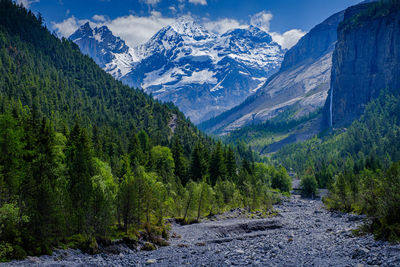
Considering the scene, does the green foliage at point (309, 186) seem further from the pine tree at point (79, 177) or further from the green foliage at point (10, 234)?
the green foliage at point (10, 234)

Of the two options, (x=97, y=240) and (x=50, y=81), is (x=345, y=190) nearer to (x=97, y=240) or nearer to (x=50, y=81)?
(x=97, y=240)

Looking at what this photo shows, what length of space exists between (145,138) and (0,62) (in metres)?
87.9

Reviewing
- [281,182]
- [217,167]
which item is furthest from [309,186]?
[217,167]

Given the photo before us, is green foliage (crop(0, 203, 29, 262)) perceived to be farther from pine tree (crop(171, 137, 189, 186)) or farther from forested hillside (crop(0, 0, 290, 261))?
pine tree (crop(171, 137, 189, 186))

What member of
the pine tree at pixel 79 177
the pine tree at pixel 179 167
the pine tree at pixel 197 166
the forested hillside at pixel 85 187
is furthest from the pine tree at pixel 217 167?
the pine tree at pixel 79 177

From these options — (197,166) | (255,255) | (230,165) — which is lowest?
(255,255)

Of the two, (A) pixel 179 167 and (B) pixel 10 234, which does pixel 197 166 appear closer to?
(A) pixel 179 167

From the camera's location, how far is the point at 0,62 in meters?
149

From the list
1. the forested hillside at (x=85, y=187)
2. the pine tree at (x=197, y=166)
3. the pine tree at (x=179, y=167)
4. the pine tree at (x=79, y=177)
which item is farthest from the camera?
the pine tree at (x=179, y=167)

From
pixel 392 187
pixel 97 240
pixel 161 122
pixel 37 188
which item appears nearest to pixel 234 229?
pixel 97 240

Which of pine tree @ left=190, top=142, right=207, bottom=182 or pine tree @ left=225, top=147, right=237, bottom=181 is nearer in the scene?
pine tree @ left=190, top=142, right=207, bottom=182

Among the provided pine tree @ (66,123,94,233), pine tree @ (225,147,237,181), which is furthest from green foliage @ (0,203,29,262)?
pine tree @ (225,147,237,181)

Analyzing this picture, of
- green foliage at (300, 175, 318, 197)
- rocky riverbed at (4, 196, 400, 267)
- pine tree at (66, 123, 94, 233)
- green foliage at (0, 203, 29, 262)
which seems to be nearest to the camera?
rocky riverbed at (4, 196, 400, 267)

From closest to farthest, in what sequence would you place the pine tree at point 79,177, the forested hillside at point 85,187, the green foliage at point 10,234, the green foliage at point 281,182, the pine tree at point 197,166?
1. the green foliage at point 10,234
2. the forested hillside at point 85,187
3. the pine tree at point 79,177
4. the pine tree at point 197,166
5. the green foliage at point 281,182
